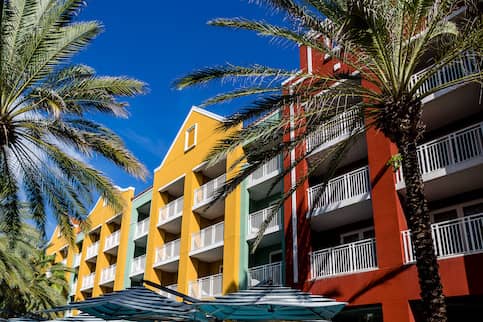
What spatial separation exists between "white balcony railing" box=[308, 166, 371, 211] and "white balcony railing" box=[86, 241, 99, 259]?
75.0 ft

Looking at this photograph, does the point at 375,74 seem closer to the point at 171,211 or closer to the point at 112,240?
the point at 171,211

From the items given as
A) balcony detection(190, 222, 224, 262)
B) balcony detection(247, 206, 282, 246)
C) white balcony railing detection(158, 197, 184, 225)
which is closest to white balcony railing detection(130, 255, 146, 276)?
white balcony railing detection(158, 197, 184, 225)

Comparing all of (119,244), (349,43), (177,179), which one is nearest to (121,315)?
(349,43)

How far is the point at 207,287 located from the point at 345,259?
871cm

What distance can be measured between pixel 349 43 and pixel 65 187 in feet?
31.7

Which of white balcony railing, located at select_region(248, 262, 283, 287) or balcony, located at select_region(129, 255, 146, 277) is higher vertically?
balcony, located at select_region(129, 255, 146, 277)

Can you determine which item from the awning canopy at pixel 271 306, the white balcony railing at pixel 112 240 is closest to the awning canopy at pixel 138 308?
the awning canopy at pixel 271 306

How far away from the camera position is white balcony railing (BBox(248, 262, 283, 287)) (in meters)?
19.1

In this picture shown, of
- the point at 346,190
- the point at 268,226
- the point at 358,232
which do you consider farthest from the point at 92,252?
the point at 346,190

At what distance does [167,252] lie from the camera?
26.9 meters

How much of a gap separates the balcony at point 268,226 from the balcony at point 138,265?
10140 mm

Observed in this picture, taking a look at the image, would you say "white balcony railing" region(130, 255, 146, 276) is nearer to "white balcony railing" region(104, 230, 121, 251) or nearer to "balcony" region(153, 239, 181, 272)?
"balcony" region(153, 239, 181, 272)

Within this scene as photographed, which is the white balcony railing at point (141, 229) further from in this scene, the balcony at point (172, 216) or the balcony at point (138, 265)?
the balcony at point (172, 216)

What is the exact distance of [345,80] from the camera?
479 inches
